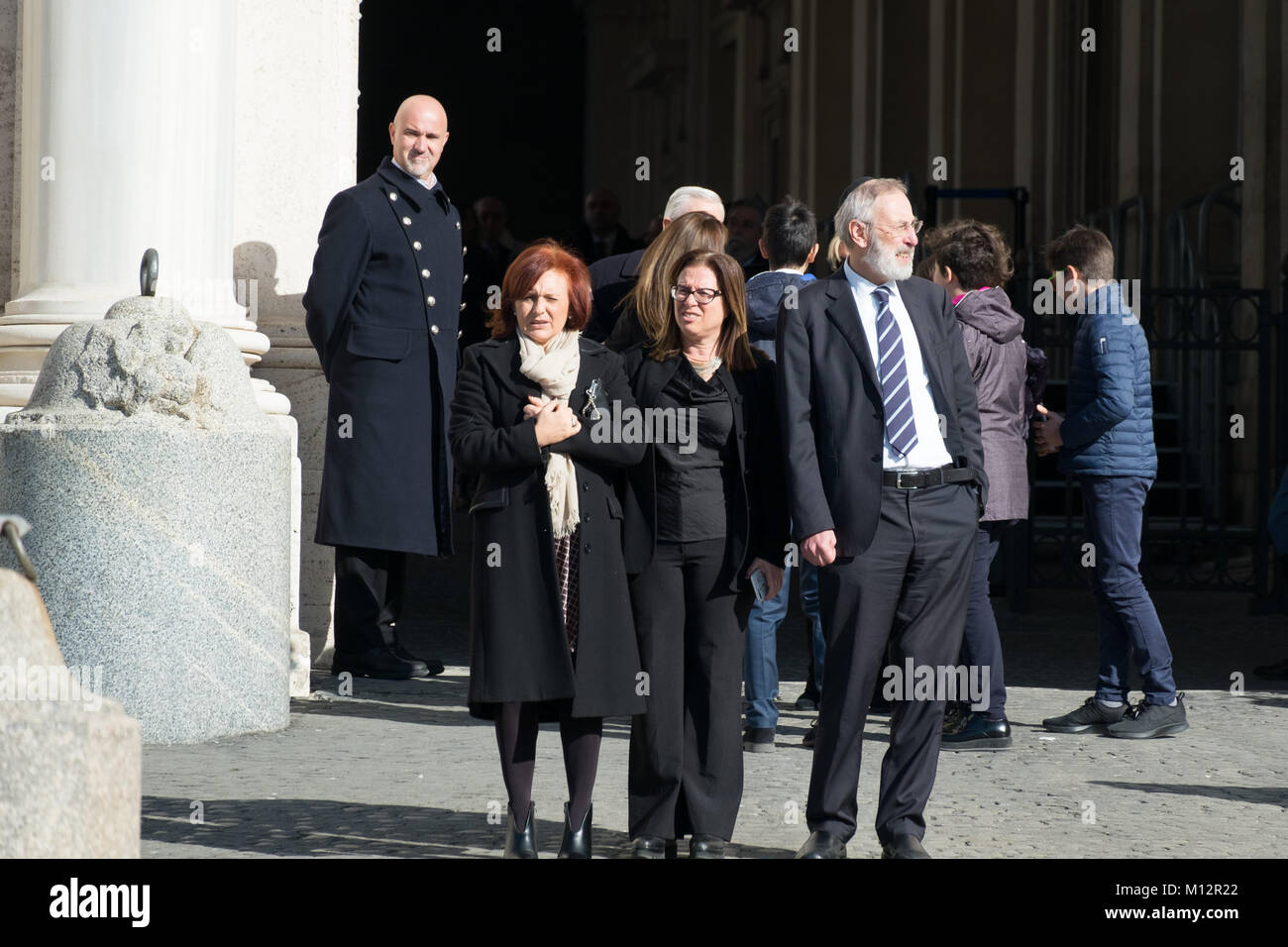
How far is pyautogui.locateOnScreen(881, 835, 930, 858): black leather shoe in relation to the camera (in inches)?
211

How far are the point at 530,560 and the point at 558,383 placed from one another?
1.58ft

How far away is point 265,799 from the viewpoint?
6.16 metres

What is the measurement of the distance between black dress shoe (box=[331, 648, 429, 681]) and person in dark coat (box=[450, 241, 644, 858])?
341 cm

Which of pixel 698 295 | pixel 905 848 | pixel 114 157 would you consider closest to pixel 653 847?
pixel 905 848

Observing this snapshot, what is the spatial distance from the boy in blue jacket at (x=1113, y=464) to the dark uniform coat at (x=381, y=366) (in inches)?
104

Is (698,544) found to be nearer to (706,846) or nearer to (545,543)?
(545,543)

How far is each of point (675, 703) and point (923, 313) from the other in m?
1.28

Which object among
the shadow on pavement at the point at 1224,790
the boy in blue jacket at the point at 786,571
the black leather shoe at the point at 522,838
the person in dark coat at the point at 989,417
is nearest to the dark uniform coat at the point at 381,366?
the boy in blue jacket at the point at 786,571

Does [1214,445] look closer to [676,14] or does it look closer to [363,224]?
[363,224]

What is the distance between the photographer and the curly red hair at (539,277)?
554cm

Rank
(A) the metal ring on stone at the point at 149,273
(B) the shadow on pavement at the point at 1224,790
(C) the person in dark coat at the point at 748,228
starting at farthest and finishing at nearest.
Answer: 1. (C) the person in dark coat at the point at 748,228
2. (A) the metal ring on stone at the point at 149,273
3. (B) the shadow on pavement at the point at 1224,790

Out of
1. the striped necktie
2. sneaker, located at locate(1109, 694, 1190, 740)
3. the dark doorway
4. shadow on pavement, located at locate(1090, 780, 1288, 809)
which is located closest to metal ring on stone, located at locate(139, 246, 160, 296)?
the striped necktie

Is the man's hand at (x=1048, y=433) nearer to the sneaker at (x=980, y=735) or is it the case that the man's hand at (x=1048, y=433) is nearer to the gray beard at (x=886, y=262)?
the sneaker at (x=980, y=735)
